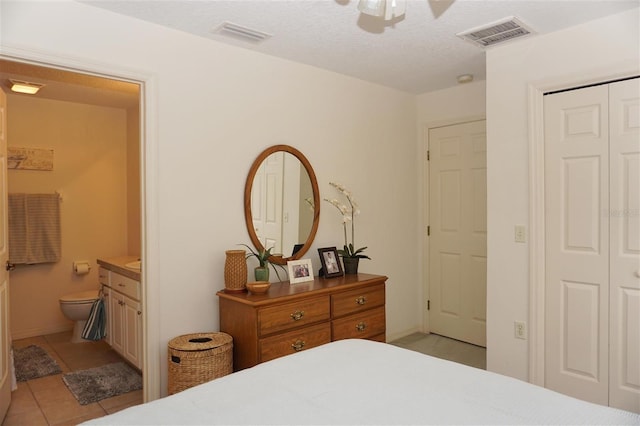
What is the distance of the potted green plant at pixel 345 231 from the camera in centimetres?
366

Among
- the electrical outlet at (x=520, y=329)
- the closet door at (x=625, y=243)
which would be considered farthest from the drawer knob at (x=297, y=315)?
the closet door at (x=625, y=243)

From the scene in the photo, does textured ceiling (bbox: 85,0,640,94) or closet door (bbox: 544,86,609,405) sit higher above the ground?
textured ceiling (bbox: 85,0,640,94)

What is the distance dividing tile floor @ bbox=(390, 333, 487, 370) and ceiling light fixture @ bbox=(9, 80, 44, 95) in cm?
402

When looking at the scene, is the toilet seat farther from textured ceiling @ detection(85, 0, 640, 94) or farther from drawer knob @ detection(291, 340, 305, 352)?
Result: textured ceiling @ detection(85, 0, 640, 94)

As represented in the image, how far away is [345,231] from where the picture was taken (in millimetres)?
3889

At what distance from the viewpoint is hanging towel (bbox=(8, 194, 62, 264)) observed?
4.50 m

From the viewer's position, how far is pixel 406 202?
4.51 metres

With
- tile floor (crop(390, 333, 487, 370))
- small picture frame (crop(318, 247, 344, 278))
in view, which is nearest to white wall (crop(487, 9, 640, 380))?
tile floor (crop(390, 333, 487, 370))

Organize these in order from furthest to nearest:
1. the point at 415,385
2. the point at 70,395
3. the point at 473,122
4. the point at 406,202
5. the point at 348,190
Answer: the point at 406,202
the point at 473,122
the point at 348,190
the point at 70,395
the point at 415,385

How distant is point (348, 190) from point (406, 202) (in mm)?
853

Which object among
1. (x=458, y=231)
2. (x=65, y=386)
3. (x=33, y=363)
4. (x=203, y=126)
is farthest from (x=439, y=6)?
(x=33, y=363)

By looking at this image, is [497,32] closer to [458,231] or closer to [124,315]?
[458,231]

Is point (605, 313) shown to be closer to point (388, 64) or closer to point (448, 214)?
point (448, 214)

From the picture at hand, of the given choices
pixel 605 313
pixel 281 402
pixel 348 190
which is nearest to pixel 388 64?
pixel 348 190
